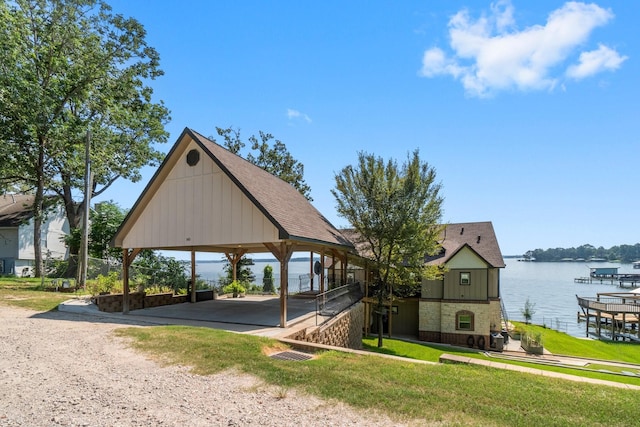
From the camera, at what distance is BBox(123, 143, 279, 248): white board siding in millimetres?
11789

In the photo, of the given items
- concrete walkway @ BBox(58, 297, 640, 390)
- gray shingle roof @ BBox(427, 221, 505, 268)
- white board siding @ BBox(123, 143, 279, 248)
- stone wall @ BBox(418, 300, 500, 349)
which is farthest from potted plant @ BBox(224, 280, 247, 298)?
gray shingle roof @ BBox(427, 221, 505, 268)

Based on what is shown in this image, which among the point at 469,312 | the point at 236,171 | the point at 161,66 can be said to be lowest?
the point at 469,312

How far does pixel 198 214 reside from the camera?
1280 centimetres

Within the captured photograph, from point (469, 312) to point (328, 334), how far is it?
1465 centimetres

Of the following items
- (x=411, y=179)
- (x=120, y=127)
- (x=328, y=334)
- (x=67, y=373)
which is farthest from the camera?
(x=120, y=127)

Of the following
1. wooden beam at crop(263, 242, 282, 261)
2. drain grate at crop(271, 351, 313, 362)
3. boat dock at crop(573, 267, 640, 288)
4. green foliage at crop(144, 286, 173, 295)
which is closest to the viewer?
drain grate at crop(271, 351, 313, 362)

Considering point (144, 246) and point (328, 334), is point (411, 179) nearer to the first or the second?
point (328, 334)

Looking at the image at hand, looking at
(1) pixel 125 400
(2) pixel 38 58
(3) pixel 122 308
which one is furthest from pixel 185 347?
(2) pixel 38 58

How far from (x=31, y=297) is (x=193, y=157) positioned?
9731 millimetres

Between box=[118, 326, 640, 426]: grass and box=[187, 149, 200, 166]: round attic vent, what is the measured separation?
675 cm

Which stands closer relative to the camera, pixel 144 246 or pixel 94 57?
pixel 144 246

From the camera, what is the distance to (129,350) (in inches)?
313

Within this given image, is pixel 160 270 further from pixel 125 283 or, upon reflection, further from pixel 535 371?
pixel 535 371

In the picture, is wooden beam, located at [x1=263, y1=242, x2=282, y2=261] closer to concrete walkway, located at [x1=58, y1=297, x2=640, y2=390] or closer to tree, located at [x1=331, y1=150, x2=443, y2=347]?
concrete walkway, located at [x1=58, y1=297, x2=640, y2=390]
